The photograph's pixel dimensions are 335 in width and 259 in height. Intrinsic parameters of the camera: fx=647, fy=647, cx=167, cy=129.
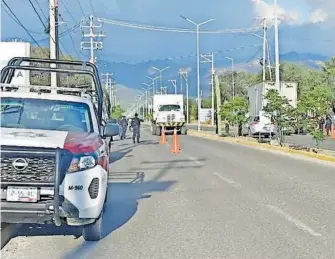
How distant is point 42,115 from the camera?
886 centimetres

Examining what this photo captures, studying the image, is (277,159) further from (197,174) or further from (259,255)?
(259,255)

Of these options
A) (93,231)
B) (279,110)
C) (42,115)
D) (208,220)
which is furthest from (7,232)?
(279,110)

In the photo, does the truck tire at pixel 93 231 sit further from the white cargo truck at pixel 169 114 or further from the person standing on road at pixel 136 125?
the white cargo truck at pixel 169 114

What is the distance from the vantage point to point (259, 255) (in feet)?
23.4

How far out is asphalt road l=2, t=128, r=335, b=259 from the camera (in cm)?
742

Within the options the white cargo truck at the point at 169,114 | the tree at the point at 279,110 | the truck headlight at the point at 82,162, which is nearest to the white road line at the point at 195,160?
the tree at the point at 279,110

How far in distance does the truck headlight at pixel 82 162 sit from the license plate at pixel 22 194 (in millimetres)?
447

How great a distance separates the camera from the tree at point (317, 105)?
24636mm

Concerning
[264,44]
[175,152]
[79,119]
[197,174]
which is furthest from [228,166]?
[264,44]

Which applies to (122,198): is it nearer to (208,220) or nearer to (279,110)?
(208,220)

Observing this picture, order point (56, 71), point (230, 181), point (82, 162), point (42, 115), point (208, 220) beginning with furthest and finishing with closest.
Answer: point (230, 181) → point (208, 220) → point (56, 71) → point (42, 115) → point (82, 162)

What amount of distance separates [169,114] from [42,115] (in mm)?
43599

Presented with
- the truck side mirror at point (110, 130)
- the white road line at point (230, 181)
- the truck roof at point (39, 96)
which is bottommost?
the white road line at point (230, 181)

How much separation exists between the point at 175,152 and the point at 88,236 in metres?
18.8
